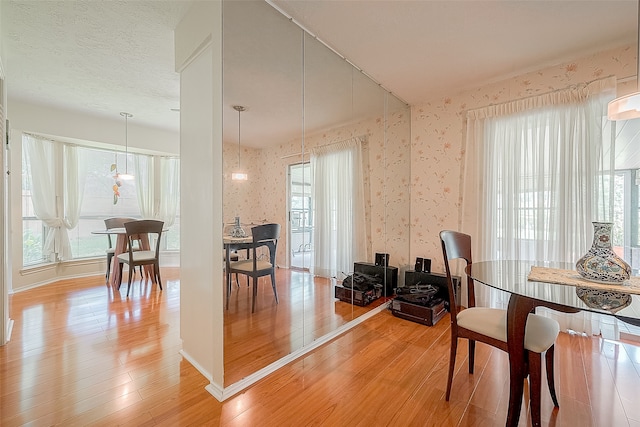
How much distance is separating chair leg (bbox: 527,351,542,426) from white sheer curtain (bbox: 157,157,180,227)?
226 inches

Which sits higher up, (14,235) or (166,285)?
(14,235)

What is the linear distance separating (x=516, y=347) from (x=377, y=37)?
7.83 ft

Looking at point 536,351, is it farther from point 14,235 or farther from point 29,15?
point 14,235

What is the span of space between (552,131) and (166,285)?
5.17m

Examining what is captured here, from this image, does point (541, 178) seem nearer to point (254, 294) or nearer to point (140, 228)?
point (254, 294)

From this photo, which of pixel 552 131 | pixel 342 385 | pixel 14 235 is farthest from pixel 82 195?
pixel 552 131

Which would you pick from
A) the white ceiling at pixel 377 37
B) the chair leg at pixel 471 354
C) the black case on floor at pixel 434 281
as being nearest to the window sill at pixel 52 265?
the white ceiling at pixel 377 37

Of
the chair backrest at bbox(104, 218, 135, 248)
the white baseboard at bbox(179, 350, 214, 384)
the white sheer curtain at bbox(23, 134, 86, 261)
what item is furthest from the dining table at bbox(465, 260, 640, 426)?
the white sheer curtain at bbox(23, 134, 86, 261)

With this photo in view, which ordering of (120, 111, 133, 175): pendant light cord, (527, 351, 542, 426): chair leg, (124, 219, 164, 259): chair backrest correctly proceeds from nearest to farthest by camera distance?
1. (527, 351, 542, 426): chair leg
2. (124, 219, 164, 259): chair backrest
3. (120, 111, 133, 175): pendant light cord

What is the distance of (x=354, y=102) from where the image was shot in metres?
2.76

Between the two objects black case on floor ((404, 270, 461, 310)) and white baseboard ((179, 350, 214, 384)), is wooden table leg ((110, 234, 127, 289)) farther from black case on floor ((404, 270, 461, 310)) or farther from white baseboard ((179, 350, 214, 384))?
black case on floor ((404, 270, 461, 310))

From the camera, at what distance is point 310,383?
71.2 inches

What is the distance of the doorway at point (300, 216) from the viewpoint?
2.26m

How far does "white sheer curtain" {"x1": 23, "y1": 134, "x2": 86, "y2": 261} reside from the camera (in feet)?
13.2
